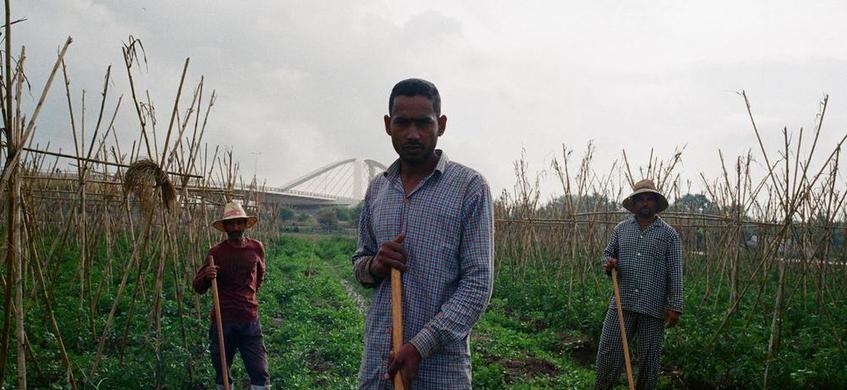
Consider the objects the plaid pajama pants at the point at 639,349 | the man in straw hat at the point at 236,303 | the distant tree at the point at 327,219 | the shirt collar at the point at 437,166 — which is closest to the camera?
the shirt collar at the point at 437,166

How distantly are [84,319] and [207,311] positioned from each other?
1.34m

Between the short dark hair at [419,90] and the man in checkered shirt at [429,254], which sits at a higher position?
the short dark hair at [419,90]

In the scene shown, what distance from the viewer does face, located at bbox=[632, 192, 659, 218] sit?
4.65m

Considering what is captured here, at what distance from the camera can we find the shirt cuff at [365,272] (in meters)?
1.88

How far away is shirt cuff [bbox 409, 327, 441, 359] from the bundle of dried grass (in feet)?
11.3

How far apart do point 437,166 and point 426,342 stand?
56cm

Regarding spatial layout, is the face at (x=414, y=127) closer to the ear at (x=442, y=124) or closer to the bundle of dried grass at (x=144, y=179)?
the ear at (x=442, y=124)

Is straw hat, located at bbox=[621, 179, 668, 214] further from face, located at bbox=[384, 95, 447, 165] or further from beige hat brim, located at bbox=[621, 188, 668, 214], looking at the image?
face, located at bbox=[384, 95, 447, 165]

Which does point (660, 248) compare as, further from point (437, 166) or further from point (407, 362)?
point (407, 362)

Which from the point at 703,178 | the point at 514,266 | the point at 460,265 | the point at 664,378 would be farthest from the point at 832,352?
the point at 514,266

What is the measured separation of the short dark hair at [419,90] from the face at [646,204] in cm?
327

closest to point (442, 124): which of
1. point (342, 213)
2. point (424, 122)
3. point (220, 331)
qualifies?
point (424, 122)

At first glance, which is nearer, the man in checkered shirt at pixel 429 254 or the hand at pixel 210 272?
the man in checkered shirt at pixel 429 254

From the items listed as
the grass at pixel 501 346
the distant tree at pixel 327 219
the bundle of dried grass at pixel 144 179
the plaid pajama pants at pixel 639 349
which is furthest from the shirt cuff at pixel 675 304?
the distant tree at pixel 327 219
